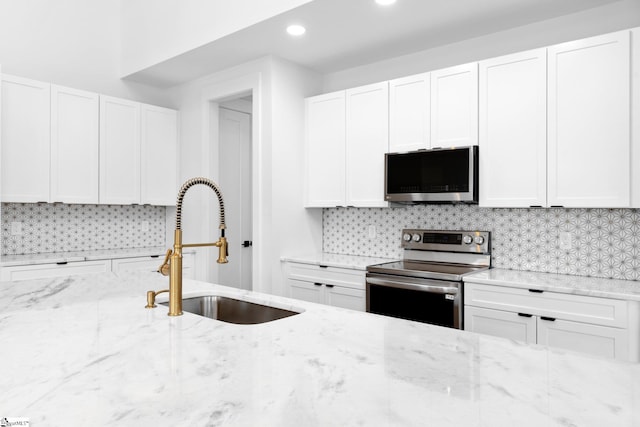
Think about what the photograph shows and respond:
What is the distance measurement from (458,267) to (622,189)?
3.66ft

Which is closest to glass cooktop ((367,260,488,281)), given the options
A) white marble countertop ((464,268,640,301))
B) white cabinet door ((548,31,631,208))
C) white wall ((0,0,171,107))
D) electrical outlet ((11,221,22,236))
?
white marble countertop ((464,268,640,301))

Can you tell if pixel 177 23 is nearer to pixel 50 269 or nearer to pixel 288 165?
pixel 288 165

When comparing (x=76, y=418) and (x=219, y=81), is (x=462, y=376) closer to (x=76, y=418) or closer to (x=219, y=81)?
(x=76, y=418)

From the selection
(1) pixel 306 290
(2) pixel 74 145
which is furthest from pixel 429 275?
(2) pixel 74 145

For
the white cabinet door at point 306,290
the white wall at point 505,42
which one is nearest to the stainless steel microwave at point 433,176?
the white wall at point 505,42

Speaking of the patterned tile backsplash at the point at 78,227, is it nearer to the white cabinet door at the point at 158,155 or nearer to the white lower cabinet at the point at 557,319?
the white cabinet door at the point at 158,155

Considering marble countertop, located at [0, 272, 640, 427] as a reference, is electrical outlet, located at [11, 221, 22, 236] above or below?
above

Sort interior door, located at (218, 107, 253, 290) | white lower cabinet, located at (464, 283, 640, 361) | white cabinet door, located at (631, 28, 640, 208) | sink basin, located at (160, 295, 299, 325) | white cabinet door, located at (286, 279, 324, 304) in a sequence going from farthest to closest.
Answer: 1. interior door, located at (218, 107, 253, 290)
2. white cabinet door, located at (286, 279, 324, 304)
3. white cabinet door, located at (631, 28, 640, 208)
4. white lower cabinet, located at (464, 283, 640, 361)
5. sink basin, located at (160, 295, 299, 325)

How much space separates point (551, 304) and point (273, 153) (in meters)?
2.37

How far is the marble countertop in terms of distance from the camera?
0.79 m

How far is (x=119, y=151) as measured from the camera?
411 centimetres

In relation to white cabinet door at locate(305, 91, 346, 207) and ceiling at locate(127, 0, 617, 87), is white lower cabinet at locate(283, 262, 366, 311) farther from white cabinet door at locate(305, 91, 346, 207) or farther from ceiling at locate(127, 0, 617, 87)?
ceiling at locate(127, 0, 617, 87)

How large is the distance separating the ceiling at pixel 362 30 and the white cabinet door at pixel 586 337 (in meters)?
1.96

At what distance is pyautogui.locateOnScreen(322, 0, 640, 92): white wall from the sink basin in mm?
2569
